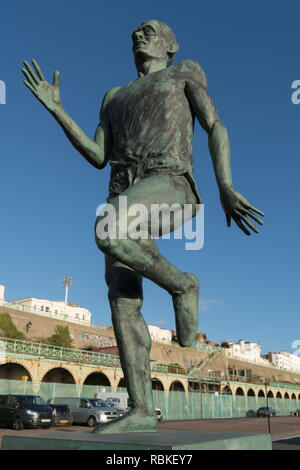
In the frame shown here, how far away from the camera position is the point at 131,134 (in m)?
2.97

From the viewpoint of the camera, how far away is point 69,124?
124 inches

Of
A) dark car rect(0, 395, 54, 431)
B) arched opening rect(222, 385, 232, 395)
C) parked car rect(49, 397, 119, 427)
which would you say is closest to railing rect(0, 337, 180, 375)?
parked car rect(49, 397, 119, 427)

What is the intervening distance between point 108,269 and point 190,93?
4.00ft

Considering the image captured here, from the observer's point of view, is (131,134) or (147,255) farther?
(131,134)

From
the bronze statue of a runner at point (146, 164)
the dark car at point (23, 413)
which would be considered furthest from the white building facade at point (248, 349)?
the bronze statue of a runner at point (146, 164)

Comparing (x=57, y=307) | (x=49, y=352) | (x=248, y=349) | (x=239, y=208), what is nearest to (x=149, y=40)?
(x=239, y=208)

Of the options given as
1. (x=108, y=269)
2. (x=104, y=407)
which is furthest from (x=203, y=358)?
(x=108, y=269)

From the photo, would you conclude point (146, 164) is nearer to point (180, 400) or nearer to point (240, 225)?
point (240, 225)

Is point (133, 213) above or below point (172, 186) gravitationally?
below

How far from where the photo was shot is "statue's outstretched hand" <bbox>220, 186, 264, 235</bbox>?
2.68 metres

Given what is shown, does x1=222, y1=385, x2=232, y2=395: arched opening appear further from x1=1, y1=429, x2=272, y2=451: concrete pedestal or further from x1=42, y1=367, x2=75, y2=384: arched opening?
x1=1, y1=429, x2=272, y2=451: concrete pedestal

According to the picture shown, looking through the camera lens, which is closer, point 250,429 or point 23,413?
point 23,413

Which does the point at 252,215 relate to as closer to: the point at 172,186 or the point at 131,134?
the point at 172,186

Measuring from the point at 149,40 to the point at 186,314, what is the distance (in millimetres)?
1857
